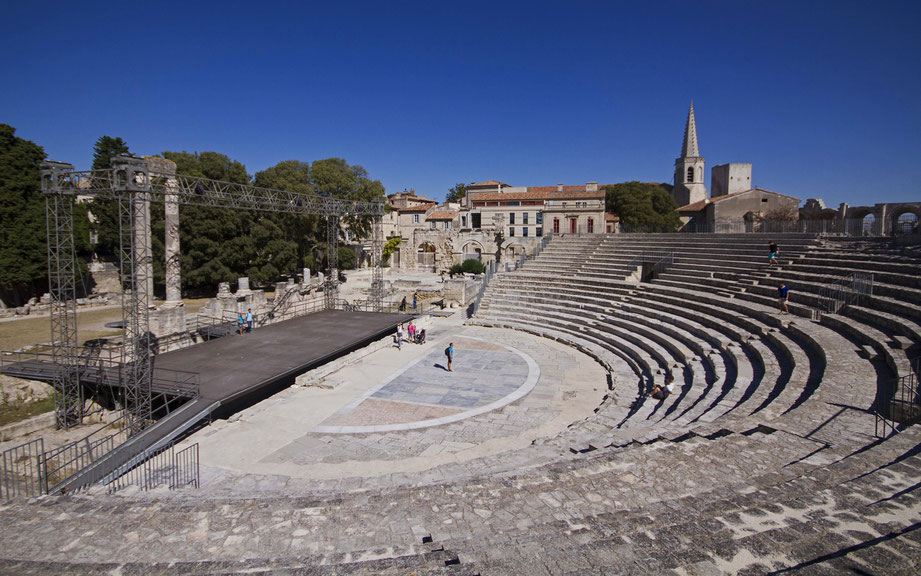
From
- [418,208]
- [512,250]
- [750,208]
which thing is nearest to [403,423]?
[750,208]

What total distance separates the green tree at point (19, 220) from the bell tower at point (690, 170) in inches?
2708

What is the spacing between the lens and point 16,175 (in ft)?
91.5

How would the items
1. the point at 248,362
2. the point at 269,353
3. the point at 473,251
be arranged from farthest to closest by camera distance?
the point at 473,251
the point at 269,353
the point at 248,362

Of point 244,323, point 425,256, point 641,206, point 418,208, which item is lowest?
point 244,323

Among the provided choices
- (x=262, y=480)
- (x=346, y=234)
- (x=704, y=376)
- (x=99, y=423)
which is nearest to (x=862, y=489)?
(x=704, y=376)

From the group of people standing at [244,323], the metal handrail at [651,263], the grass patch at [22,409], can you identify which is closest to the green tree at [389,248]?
the group of people standing at [244,323]

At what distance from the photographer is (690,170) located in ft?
219

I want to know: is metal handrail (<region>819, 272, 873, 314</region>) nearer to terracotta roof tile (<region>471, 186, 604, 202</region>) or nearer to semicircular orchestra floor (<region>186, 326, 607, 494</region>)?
semicircular orchestra floor (<region>186, 326, 607, 494</region>)

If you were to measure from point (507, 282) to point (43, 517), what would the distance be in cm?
2223

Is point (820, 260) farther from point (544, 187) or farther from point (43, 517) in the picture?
point (544, 187)

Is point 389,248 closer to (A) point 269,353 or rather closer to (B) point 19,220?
(B) point 19,220

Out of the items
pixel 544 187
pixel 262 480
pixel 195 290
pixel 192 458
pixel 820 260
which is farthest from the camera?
pixel 544 187

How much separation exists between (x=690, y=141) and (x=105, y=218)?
69453 mm

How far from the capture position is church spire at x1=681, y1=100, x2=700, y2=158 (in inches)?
2630
